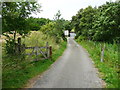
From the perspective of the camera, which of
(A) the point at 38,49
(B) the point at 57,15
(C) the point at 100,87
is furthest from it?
(B) the point at 57,15

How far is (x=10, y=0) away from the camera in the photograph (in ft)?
28.4

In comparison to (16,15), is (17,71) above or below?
below

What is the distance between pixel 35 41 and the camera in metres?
18.0

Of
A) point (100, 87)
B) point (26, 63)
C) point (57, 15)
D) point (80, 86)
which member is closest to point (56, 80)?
point (80, 86)

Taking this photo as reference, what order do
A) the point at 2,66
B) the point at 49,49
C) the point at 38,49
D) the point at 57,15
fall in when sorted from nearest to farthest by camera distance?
the point at 2,66 → the point at 38,49 → the point at 49,49 → the point at 57,15

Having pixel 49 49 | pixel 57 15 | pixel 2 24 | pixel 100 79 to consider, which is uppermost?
pixel 57 15

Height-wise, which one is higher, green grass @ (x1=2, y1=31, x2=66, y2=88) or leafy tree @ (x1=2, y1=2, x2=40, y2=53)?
leafy tree @ (x1=2, y1=2, x2=40, y2=53)

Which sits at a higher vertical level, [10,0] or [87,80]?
[10,0]

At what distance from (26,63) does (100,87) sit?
5.41 metres

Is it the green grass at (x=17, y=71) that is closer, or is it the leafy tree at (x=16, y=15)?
the green grass at (x=17, y=71)

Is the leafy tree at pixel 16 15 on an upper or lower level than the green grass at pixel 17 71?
upper

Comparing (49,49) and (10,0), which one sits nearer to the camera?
(10,0)

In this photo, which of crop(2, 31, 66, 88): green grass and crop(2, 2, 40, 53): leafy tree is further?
crop(2, 2, 40, 53): leafy tree

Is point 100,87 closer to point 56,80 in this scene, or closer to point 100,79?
point 100,79
